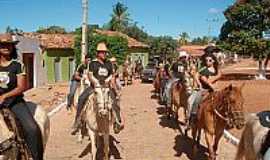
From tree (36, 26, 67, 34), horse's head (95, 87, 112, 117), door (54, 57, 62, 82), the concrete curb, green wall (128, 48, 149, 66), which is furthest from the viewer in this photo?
tree (36, 26, 67, 34)

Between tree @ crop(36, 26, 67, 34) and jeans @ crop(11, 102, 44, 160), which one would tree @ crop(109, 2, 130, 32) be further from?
jeans @ crop(11, 102, 44, 160)

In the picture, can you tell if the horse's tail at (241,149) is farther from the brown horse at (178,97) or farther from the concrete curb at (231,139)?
the brown horse at (178,97)

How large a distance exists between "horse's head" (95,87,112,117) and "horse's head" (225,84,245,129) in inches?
90.1

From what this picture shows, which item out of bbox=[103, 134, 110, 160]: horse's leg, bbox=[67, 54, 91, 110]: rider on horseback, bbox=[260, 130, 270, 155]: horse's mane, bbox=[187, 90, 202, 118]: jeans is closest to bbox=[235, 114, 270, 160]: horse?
bbox=[260, 130, 270, 155]: horse's mane

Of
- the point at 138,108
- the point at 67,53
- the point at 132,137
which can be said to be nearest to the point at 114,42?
the point at 67,53

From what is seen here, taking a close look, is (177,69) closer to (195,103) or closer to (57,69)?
(195,103)

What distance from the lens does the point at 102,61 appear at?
32.0 ft

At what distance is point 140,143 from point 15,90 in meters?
6.24

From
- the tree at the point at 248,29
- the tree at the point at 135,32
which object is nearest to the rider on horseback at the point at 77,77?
the tree at the point at 248,29

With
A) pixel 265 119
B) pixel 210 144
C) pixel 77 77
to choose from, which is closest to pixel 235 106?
pixel 210 144

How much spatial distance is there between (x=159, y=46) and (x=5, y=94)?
217ft

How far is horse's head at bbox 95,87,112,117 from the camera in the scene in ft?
29.2

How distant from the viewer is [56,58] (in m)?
39.7

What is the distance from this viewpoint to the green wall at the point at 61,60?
3864 centimetres
